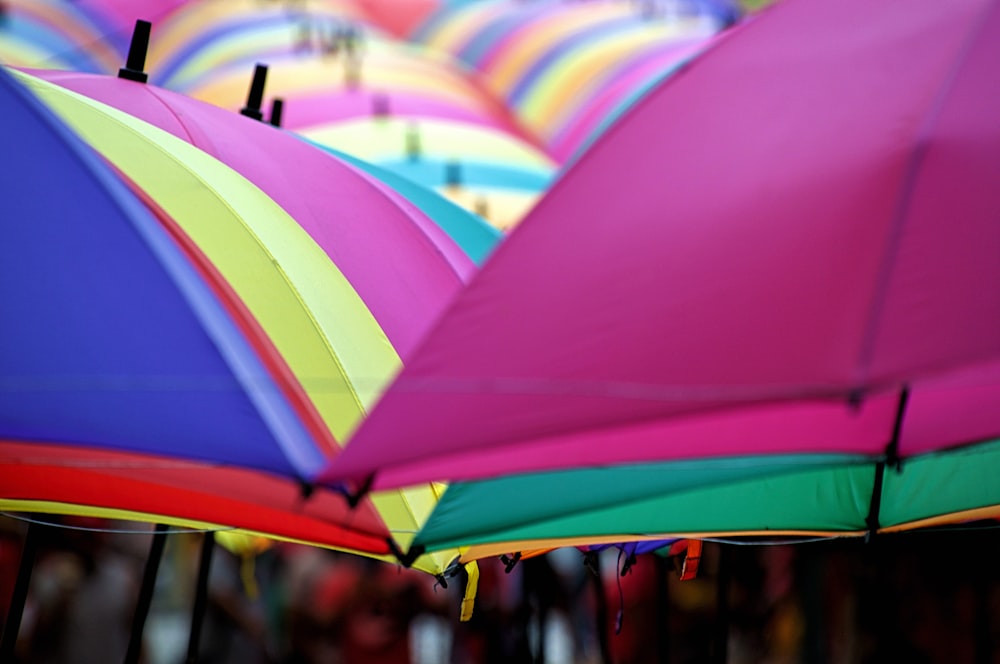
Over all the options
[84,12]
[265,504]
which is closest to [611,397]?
[265,504]

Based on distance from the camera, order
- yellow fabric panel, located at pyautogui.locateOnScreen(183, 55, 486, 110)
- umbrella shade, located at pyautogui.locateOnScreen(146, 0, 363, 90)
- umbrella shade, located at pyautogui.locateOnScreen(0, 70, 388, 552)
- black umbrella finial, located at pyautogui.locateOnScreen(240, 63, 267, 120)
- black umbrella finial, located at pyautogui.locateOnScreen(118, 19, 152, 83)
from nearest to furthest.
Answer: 1. umbrella shade, located at pyautogui.locateOnScreen(0, 70, 388, 552)
2. black umbrella finial, located at pyautogui.locateOnScreen(118, 19, 152, 83)
3. black umbrella finial, located at pyautogui.locateOnScreen(240, 63, 267, 120)
4. yellow fabric panel, located at pyautogui.locateOnScreen(183, 55, 486, 110)
5. umbrella shade, located at pyautogui.locateOnScreen(146, 0, 363, 90)

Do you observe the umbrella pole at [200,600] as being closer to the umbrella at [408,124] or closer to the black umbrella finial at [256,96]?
the black umbrella finial at [256,96]

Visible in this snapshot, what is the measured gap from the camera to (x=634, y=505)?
9.59 feet

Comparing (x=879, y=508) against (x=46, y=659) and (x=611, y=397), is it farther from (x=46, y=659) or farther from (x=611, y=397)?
(x=46, y=659)

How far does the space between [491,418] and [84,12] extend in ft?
21.3

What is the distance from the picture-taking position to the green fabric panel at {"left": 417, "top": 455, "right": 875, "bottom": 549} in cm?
249

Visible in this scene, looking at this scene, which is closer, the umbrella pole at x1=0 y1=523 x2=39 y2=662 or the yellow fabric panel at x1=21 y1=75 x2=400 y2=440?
the yellow fabric panel at x1=21 y1=75 x2=400 y2=440

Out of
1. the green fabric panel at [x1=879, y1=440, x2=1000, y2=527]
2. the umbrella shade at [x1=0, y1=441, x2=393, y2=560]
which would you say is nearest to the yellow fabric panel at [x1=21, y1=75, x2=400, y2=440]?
the umbrella shade at [x1=0, y1=441, x2=393, y2=560]

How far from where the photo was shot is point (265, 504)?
2.37 meters

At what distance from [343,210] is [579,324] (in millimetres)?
1217

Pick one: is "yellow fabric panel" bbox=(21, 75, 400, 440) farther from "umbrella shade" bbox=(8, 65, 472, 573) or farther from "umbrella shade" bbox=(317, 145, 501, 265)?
"umbrella shade" bbox=(317, 145, 501, 265)

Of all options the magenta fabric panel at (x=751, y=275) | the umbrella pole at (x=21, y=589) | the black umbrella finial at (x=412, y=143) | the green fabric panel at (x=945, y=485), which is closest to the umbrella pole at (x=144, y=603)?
the umbrella pole at (x=21, y=589)

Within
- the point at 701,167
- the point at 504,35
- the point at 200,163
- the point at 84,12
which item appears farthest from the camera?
the point at 504,35

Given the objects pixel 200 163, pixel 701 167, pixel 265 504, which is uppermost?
pixel 200 163
